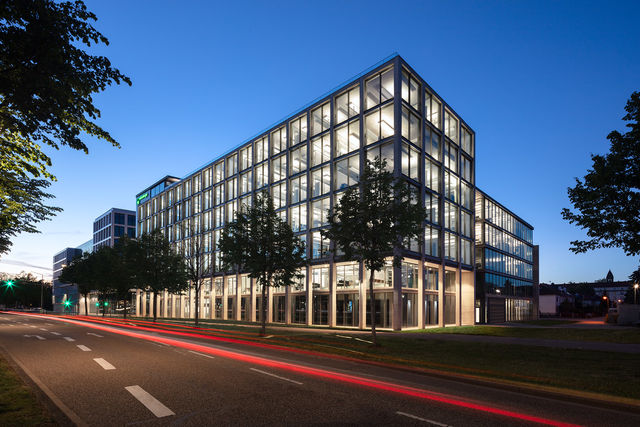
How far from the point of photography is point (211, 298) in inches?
2474

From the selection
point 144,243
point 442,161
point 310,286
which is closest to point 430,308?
point 310,286

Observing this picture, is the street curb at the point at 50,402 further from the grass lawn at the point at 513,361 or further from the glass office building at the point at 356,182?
the glass office building at the point at 356,182

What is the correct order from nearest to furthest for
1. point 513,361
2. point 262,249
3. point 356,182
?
point 513,361, point 262,249, point 356,182

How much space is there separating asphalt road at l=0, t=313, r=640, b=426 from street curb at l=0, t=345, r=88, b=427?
8 cm

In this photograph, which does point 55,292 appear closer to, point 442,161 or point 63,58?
point 442,161

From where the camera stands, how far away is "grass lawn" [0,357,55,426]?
7.39m

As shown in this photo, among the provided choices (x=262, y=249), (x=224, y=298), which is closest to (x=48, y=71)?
(x=262, y=249)

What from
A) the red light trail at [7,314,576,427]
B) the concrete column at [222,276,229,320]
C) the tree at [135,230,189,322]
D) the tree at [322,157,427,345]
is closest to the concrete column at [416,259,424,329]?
the tree at [322,157,427,345]

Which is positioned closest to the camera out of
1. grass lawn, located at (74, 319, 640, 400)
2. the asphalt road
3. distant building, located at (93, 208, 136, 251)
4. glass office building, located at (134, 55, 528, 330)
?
the asphalt road

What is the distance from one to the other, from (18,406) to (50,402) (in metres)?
0.63

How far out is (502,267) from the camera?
63812mm

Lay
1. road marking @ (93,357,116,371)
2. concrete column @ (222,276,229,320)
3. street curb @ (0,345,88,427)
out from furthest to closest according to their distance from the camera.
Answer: concrete column @ (222,276,229,320) → road marking @ (93,357,116,371) → street curb @ (0,345,88,427)

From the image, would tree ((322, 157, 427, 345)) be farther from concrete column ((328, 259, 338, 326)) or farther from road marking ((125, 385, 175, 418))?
concrete column ((328, 259, 338, 326))

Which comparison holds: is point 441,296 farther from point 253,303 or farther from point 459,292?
point 253,303
